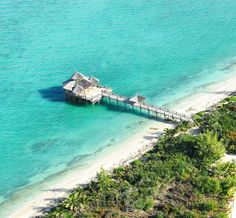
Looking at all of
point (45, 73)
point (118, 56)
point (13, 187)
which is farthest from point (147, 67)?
point (13, 187)

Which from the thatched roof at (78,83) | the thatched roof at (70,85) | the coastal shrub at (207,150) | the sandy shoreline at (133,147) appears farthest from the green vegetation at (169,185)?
the thatched roof at (70,85)

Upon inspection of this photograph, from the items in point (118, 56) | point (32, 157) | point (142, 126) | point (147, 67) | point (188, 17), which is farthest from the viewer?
point (188, 17)

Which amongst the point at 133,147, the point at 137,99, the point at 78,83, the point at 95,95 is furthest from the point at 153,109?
the point at 78,83

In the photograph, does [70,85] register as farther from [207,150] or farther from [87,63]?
[207,150]

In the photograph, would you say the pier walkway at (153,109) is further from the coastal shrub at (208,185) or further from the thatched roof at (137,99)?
the coastal shrub at (208,185)

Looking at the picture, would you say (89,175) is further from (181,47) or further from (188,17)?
(188,17)

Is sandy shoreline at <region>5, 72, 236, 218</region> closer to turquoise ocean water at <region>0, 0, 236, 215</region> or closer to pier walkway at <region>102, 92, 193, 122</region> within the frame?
pier walkway at <region>102, 92, 193, 122</region>
